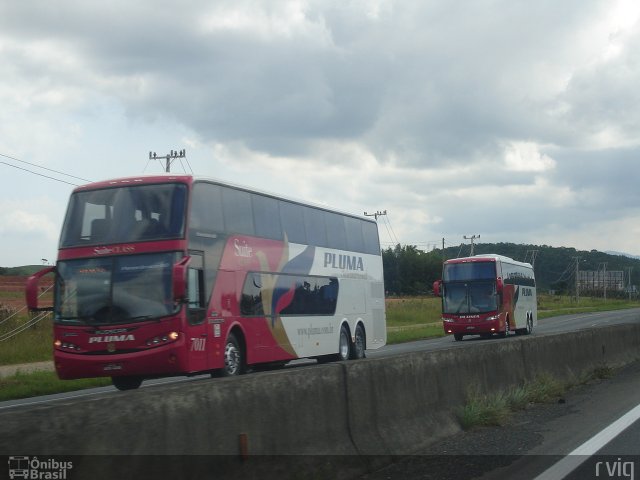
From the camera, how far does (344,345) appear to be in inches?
915

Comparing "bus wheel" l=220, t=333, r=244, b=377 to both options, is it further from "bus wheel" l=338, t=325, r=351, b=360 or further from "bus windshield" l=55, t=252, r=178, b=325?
"bus wheel" l=338, t=325, r=351, b=360

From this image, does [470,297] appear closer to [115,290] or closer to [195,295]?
[195,295]

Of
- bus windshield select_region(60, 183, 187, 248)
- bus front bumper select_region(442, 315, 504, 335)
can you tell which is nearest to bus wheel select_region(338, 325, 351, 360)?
bus windshield select_region(60, 183, 187, 248)

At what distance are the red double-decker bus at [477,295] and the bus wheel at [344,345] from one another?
15753mm

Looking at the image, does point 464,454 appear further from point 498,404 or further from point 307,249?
point 307,249

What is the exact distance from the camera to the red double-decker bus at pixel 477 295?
38094 mm

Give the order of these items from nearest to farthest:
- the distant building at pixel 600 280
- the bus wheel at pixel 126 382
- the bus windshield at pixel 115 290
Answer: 1. the bus windshield at pixel 115 290
2. the bus wheel at pixel 126 382
3. the distant building at pixel 600 280

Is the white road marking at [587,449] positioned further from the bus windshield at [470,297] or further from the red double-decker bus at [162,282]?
the bus windshield at [470,297]

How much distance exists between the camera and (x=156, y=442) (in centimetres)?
548

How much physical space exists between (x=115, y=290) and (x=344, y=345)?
29.6ft

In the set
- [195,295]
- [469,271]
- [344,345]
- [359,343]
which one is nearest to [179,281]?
[195,295]

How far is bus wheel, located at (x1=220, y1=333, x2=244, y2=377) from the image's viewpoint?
16.6 m

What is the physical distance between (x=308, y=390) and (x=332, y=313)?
15.1 meters

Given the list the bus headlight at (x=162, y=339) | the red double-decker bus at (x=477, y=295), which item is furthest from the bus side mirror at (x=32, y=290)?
the red double-decker bus at (x=477, y=295)
